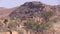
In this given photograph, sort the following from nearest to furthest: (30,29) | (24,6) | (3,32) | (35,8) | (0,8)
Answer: (3,32), (30,29), (35,8), (24,6), (0,8)

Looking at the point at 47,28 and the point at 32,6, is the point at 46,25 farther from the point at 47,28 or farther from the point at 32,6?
the point at 32,6

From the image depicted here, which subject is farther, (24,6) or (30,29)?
(24,6)

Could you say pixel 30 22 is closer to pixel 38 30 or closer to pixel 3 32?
pixel 38 30

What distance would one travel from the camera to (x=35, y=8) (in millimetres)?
71125

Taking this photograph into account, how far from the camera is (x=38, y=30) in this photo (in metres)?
32.5

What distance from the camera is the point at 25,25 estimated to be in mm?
33469

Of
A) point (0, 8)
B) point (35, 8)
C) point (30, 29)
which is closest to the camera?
point (30, 29)

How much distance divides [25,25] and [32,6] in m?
41.3

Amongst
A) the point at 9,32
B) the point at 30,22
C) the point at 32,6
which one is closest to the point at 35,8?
the point at 32,6

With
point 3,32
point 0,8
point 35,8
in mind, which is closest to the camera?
point 3,32

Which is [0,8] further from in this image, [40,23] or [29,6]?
[40,23]

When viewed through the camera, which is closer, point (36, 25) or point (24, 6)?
point (36, 25)

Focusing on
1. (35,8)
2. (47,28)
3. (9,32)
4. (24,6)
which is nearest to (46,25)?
(47,28)

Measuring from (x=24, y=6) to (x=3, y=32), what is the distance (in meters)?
51.1
